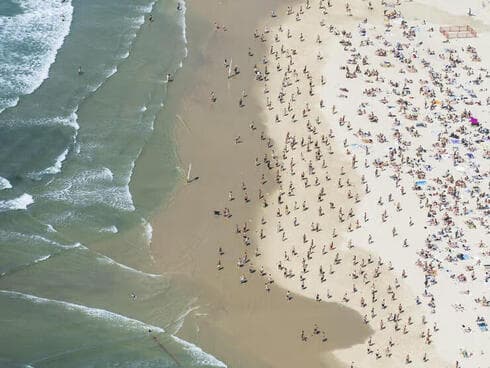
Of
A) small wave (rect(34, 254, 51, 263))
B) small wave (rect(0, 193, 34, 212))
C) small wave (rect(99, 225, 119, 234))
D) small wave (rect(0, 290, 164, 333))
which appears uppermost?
small wave (rect(0, 193, 34, 212))

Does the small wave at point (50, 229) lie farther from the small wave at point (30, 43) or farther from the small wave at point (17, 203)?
the small wave at point (30, 43)

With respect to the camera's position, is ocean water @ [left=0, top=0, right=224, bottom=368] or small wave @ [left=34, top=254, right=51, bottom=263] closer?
ocean water @ [left=0, top=0, right=224, bottom=368]

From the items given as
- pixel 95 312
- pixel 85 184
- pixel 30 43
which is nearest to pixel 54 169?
pixel 85 184

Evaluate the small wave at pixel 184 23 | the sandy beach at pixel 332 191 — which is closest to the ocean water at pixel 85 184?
the small wave at pixel 184 23

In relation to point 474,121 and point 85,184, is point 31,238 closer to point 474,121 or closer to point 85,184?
point 85,184

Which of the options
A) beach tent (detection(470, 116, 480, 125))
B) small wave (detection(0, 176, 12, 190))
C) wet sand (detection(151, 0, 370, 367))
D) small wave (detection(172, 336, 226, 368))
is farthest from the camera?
beach tent (detection(470, 116, 480, 125))

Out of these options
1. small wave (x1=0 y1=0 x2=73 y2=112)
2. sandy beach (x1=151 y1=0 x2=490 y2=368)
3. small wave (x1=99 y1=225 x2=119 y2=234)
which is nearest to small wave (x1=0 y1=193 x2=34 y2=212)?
small wave (x1=99 y1=225 x2=119 y2=234)

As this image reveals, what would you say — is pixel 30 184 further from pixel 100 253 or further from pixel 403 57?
pixel 403 57

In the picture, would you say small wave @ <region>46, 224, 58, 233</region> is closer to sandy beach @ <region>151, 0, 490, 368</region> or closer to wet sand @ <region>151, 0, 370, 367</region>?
wet sand @ <region>151, 0, 370, 367</region>
